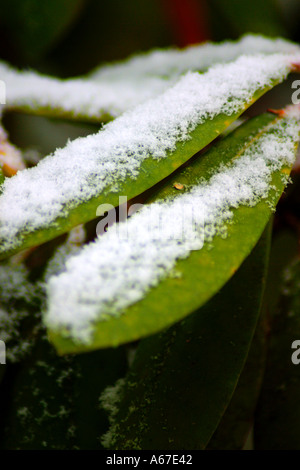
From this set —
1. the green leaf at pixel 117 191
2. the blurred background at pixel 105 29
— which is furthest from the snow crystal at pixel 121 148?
the blurred background at pixel 105 29

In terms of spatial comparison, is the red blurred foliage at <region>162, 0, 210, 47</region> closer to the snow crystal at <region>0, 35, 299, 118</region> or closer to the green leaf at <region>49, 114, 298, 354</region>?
the snow crystal at <region>0, 35, 299, 118</region>

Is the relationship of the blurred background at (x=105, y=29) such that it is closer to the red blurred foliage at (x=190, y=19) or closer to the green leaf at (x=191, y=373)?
the red blurred foliage at (x=190, y=19)

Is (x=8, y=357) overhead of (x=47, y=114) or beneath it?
beneath

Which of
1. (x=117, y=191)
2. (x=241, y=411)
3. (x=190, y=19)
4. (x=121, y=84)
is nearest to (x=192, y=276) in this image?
→ (x=117, y=191)

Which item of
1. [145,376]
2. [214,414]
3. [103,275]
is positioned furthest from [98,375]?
[103,275]

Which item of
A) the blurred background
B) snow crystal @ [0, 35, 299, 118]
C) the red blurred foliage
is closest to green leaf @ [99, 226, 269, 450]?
snow crystal @ [0, 35, 299, 118]

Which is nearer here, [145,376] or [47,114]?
[145,376]
